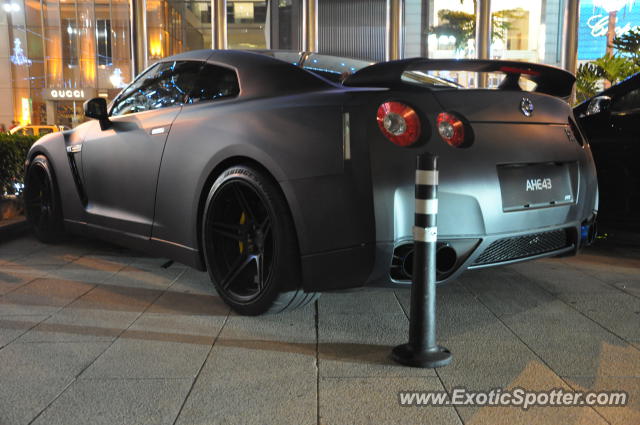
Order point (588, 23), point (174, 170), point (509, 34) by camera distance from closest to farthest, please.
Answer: point (174, 170)
point (509, 34)
point (588, 23)

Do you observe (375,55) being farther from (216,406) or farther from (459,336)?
(216,406)

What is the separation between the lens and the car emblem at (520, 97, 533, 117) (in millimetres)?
3053

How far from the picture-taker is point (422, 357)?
8.58 feet

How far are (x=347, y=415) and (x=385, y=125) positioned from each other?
1240mm

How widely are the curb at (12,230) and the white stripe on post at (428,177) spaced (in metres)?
4.75

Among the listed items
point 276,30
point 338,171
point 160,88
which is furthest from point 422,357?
point 276,30

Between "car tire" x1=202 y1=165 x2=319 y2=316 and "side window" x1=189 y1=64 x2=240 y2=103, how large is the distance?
1.80 ft

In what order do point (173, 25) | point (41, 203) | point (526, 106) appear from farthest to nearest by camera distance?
1. point (173, 25)
2. point (41, 203)
3. point (526, 106)

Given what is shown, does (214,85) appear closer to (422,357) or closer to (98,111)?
(98,111)

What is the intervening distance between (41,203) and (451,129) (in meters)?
4.12

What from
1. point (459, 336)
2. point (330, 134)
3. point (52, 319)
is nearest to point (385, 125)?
point (330, 134)

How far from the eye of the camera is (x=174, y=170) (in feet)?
11.8

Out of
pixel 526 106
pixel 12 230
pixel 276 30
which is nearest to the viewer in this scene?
pixel 526 106

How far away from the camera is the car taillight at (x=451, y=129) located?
2.76 meters
